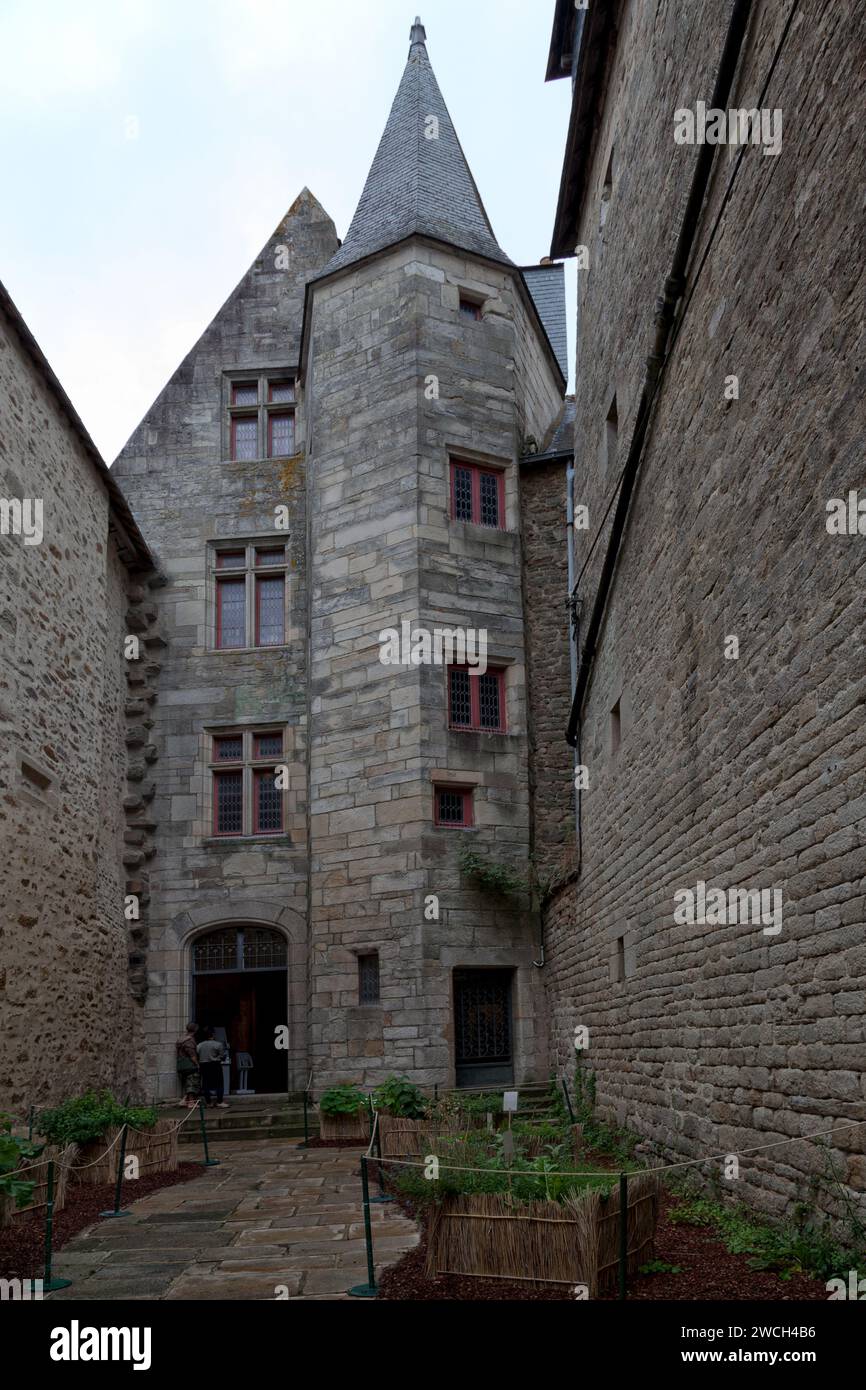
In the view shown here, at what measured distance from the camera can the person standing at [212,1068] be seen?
1375 centimetres

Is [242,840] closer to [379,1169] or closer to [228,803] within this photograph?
[228,803]

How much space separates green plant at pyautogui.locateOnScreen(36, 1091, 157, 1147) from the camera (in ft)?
29.0

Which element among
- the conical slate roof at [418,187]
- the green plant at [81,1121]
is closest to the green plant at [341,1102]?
the green plant at [81,1121]

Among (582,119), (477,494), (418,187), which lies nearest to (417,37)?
(418,187)

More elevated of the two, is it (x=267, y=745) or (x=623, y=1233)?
(x=267, y=745)

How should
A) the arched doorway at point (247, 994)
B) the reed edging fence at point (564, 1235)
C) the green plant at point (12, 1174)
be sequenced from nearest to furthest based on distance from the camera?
the reed edging fence at point (564, 1235), the green plant at point (12, 1174), the arched doorway at point (247, 994)

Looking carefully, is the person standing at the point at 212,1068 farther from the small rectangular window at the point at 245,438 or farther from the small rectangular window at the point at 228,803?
the small rectangular window at the point at 245,438

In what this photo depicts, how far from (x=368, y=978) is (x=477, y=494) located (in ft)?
19.8

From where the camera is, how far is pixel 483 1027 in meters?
13.3

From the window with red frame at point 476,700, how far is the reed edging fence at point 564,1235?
8.73 metres

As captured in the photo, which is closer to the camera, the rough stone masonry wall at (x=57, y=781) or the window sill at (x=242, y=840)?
the rough stone masonry wall at (x=57, y=781)

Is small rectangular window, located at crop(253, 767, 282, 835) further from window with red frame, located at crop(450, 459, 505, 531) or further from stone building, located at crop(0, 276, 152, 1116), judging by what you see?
window with red frame, located at crop(450, 459, 505, 531)

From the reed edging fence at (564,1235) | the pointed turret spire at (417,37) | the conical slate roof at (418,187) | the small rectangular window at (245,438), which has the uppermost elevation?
the pointed turret spire at (417,37)
